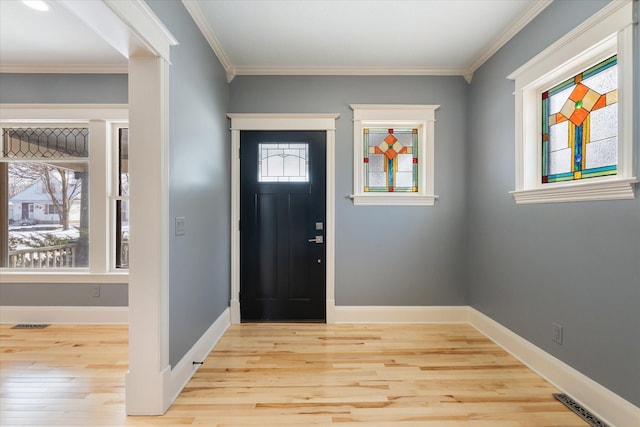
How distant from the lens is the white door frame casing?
3.40 metres

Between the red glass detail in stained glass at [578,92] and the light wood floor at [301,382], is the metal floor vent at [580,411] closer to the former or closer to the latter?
the light wood floor at [301,382]

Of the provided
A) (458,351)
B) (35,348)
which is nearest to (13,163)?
(35,348)

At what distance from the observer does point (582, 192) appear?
6.40ft

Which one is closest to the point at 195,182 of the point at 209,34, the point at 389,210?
the point at 209,34

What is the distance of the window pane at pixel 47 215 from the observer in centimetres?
344

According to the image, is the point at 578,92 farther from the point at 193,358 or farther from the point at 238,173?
the point at 193,358

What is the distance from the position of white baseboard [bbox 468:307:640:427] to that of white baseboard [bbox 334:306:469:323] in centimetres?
53

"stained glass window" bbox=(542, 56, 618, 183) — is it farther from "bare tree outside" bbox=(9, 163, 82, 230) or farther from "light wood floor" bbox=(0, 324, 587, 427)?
"bare tree outside" bbox=(9, 163, 82, 230)

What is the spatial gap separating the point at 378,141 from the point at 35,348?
12.9 feet

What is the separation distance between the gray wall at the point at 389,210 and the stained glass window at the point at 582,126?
1052mm

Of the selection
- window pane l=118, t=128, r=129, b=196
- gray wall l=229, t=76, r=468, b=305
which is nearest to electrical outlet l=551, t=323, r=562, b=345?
gray wall l=229, t=76, r=468, b=305

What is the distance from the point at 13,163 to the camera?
344 centimetres

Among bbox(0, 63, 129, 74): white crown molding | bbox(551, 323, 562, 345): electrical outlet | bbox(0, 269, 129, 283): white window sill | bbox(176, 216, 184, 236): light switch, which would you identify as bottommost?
bbox(551, 323, 562, 345): electrical outlet

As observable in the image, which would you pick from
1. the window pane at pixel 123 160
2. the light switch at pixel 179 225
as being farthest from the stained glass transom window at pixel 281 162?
the window pane at pixel 123 160
